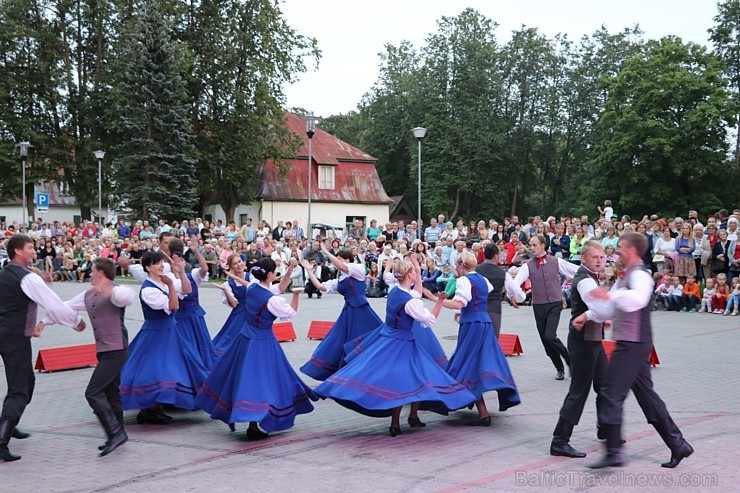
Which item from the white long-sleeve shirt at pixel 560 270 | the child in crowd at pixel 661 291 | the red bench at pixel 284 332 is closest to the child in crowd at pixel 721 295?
the child in crowd at pixel 661 291

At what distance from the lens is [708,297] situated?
59.8 feet

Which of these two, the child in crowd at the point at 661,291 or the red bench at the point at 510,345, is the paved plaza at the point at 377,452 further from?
the child in crowd at the point at 661,291

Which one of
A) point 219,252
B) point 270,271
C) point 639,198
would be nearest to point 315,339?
point 270,271

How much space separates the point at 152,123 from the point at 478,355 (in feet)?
102

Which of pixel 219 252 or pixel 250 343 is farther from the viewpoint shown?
pixel 219 252

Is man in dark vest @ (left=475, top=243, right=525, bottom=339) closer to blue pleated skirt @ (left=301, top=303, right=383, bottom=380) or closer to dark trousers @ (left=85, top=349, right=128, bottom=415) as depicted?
blue pleated skirt @ (left=301, top=303, right=383, bottom=380)

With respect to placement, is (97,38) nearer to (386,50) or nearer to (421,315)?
(386,50)

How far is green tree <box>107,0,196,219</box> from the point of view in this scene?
35.3 m

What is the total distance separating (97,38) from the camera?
41.5m

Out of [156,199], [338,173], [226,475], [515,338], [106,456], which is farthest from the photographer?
[338,173]

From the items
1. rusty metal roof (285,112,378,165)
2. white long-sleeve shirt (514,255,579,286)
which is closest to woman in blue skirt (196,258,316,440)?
white long-sleeve shirt (514,255,579,286)

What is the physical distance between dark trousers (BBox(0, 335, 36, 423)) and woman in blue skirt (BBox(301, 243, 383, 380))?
361 centimetres

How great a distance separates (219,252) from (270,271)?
19464mm

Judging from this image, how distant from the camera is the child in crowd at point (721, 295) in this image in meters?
17.9
